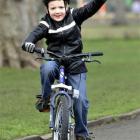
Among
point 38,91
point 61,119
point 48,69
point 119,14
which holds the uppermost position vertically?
point 48,69

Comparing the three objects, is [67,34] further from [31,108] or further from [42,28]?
[31,108]

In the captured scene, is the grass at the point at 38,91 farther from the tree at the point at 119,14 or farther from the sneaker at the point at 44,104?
the tree at the point at 119,14

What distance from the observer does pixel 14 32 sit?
23047 mm

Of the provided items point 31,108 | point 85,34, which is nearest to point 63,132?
point 31,108

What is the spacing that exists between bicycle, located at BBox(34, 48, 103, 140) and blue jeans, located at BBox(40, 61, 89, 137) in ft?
0.24

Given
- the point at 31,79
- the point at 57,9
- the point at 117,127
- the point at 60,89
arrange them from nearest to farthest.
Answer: the point at 60,89
the point at 57,9
the point at 117,127
the point at 31,79

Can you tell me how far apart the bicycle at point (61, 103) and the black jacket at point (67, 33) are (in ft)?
0.46

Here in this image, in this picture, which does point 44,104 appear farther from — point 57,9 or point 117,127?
point 117,127

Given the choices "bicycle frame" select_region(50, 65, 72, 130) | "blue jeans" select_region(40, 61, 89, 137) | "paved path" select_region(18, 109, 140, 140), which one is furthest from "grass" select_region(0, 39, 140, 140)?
"bicycle frame" select_region(50, 65, 72, 130)

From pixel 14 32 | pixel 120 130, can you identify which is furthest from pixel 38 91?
pixel 14 32

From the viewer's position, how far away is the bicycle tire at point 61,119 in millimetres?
8258

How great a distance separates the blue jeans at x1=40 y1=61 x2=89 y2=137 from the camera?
28.2 ft

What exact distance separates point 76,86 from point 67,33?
65cm

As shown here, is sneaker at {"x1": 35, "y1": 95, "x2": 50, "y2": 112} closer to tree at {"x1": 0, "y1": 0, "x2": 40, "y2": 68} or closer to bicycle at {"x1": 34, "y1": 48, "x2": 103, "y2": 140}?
bicycle at {"x1": 34, "y1": 48, "x2": 103, "y2": 140}
